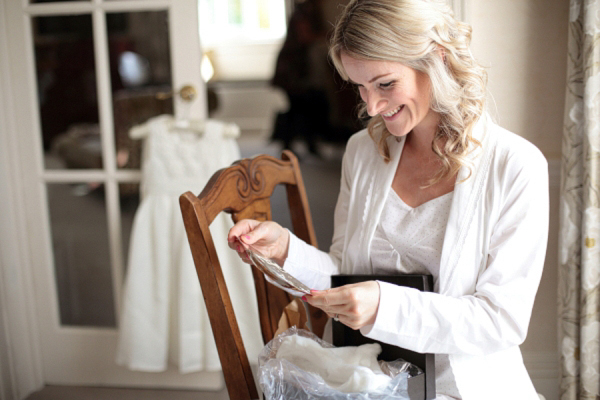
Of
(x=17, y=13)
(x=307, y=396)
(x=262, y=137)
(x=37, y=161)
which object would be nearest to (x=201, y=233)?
(x=307, y=396)

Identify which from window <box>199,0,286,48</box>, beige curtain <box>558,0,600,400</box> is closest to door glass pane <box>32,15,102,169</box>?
beige curtain <box>558,0,600,400</box>

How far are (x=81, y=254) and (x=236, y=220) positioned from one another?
116cm

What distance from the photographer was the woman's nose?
37.2 inches

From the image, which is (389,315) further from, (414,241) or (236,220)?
(236,220)

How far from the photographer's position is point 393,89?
36.9 inches

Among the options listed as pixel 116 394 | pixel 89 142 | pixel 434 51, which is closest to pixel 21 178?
pixel 89 142

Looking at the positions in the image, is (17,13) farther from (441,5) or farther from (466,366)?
(466,366)

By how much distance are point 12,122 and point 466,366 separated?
1.78m

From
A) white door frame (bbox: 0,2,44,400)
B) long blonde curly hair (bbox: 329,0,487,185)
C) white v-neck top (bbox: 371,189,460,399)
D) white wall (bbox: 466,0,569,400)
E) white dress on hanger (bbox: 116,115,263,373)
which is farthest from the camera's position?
white door frame (bbox: 0,2,44,400)

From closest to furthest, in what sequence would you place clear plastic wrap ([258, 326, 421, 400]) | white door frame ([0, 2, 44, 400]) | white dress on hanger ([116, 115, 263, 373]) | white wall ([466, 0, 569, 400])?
clear plastic wrap ([258, 326, 421, 400]) → white wall ([466, 0, 569, 400]) → white dress on hanger ([116, 115, 263, 373]) → white door frame ([0, 2, 44, 400])

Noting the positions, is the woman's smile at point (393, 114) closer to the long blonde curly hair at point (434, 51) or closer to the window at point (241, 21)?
the long blonde curly hair at point (434, 51)

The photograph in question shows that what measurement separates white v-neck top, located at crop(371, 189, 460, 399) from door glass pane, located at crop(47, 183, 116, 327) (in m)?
1.25

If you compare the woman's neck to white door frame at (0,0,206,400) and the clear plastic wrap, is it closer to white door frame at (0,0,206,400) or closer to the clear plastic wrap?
the clear plastic wrap

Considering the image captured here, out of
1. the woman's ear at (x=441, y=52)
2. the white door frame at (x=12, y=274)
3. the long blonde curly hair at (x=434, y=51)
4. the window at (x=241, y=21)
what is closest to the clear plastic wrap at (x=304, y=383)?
the long blonde curly hair at (x=434, y=51)
